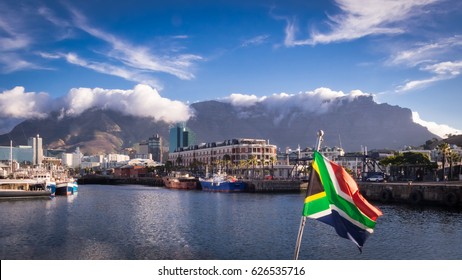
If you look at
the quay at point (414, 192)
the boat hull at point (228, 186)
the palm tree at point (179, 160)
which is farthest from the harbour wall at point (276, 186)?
the palm tree at point (179, 160)

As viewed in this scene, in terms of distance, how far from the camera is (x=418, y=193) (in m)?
56.8

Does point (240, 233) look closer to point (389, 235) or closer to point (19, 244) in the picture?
point (389, 235)

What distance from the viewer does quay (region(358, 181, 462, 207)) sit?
51.1 meters

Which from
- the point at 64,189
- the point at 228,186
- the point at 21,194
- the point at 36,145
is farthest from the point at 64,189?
the point at 228,186

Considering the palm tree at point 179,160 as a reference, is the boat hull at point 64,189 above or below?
below

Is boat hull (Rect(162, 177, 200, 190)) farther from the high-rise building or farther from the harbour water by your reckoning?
the harbour water

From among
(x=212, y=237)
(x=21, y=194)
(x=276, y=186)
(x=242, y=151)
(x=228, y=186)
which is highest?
(x=242, y=151)

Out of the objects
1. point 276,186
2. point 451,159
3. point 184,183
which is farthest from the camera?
point 184,183

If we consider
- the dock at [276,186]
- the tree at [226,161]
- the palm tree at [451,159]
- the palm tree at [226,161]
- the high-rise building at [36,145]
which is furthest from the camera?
the tree at [226,161]

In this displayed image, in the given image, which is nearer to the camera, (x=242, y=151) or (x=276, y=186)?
(x=276, y=186)

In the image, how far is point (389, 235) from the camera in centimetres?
3116

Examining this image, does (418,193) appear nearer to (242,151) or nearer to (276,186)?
(276,186)

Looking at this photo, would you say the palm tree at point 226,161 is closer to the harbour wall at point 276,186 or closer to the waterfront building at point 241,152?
the waterfront building at point 241,152

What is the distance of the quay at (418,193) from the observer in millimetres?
51091
